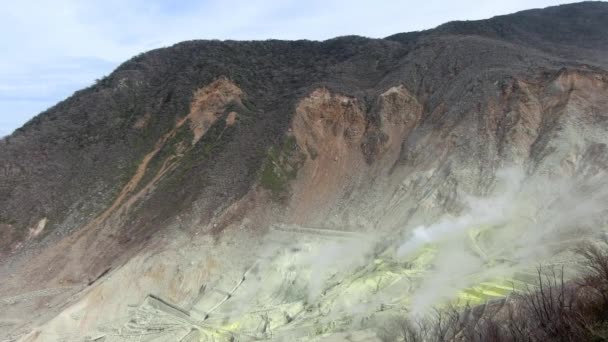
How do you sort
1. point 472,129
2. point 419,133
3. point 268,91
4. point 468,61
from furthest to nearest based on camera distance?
point 268,91 → point 468,61 → point 419,133 → point 472,129

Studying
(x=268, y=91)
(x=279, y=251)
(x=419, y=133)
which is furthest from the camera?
(x=268, y=91)

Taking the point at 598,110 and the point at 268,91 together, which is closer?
the point at 598,110

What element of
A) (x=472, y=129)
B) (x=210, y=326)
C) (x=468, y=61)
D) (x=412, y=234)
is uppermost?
(x=468, y=61)

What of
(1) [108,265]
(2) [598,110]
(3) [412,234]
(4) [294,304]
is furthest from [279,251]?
(2) [598,110]

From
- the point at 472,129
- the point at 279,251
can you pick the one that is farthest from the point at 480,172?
the point at 279,251

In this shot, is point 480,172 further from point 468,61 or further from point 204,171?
point 204,171

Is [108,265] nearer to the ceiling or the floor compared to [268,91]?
nearer to the floor
